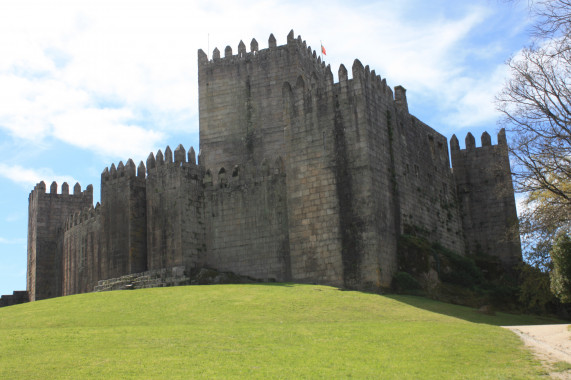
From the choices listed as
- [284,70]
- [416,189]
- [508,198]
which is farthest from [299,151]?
[508,198]

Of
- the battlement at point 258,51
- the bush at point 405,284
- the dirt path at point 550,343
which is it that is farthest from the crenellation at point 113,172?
the dirt path at point 550,343

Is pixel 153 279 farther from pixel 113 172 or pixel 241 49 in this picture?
pixel 241 49

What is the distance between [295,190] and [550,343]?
14909 millimetres

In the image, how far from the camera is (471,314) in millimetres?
26500

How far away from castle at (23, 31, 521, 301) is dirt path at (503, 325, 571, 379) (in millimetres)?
5734

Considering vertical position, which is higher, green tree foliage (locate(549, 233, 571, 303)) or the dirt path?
green tree foliage (locate(549, 233, 571, 303))

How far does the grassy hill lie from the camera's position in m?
15.6

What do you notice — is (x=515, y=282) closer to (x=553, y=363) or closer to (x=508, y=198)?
(x=508, y=198)

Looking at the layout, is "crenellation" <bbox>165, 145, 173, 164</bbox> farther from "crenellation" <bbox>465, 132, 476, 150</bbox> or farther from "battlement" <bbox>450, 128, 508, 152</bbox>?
"crenellation" <bbox>465, 132, 476, 150</bbox>

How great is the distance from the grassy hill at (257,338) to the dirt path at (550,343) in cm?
38

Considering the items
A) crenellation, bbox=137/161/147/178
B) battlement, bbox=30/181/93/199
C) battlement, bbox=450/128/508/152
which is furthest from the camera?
battlement, bbox=30/181/93/199

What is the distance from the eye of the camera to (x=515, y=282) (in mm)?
34188

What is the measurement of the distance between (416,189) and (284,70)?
1149 centimetres

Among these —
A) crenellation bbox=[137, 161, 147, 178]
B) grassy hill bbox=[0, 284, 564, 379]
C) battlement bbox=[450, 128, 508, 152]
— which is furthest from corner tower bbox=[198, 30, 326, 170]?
grassy hill bbox=[0, 284, 564, 379]
